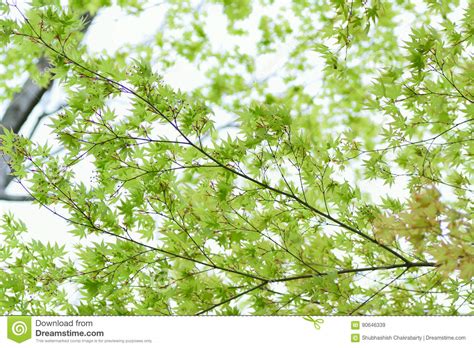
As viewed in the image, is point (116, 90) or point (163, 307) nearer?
point (116, 90)

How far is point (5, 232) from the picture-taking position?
85.1 inches

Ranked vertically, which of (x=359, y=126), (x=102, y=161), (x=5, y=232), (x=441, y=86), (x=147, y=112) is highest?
(x=359, y=126)

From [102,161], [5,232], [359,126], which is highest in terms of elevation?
[359,126]

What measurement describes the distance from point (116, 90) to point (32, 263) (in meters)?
0.78

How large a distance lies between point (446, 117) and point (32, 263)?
170 centimetres

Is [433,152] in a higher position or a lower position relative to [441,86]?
lower
